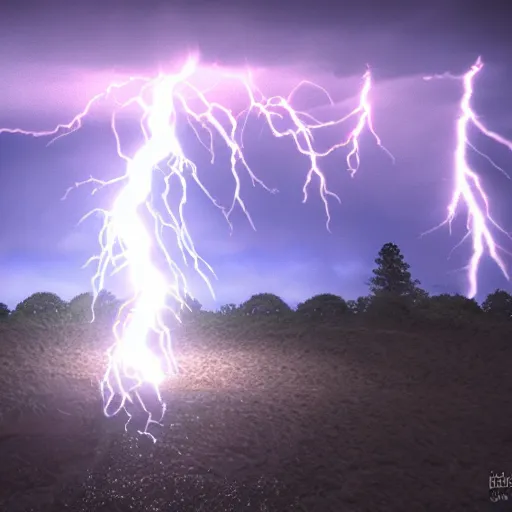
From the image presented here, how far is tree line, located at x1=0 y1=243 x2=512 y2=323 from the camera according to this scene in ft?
51.7

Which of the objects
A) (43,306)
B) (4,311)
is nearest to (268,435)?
(43,306)

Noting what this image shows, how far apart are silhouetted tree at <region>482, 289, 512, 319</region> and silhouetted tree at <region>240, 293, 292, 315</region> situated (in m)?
8.56

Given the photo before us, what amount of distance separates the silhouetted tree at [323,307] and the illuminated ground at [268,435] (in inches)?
178

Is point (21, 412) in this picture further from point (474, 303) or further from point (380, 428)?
point (474, 303)

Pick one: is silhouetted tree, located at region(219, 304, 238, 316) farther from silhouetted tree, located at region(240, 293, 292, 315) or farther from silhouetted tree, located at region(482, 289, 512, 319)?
silhouetted tree, located at region(482, 289, 512, 319)

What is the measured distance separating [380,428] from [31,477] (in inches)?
231

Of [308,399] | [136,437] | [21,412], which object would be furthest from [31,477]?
[308,399]

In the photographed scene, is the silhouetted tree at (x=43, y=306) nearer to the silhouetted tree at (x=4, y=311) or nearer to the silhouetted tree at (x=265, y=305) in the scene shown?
the silhouetted tree at (x=4, y=311)

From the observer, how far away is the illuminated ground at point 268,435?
231 inches

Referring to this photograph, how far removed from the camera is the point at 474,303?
18.0 metres

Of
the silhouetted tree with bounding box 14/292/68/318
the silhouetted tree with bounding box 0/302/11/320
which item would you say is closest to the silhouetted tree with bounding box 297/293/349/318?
the silhouetted tree with bounding box 14/292/68/318

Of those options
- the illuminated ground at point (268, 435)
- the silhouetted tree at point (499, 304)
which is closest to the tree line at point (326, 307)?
the silhouetted tree at point (499, 304)

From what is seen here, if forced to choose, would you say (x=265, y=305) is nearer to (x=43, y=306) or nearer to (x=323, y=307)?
(x=323, y=307)

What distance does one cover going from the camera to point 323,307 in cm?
1758
